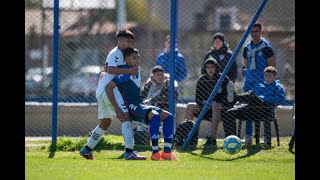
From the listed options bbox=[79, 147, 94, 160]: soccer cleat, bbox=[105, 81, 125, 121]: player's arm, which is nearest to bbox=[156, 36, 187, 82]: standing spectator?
bbox=[105, 81, 125, 121]: player's arm

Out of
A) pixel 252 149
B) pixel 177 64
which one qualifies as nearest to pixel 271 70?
pixel 252 149

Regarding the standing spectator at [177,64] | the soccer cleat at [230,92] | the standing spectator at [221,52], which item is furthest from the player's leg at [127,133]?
the standing spectator at [177,64]

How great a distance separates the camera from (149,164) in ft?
32.8

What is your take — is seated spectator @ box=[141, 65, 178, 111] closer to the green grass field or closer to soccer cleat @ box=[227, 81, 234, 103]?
the green grass field

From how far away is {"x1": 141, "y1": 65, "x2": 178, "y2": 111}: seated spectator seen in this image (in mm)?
13562

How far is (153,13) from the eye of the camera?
798 inches

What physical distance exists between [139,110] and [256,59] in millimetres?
2992

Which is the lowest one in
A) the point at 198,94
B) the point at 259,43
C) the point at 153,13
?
the point at 198,94

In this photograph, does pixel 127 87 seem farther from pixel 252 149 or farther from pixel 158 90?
pixel 158 90

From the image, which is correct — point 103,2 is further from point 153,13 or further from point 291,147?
point 291,147
